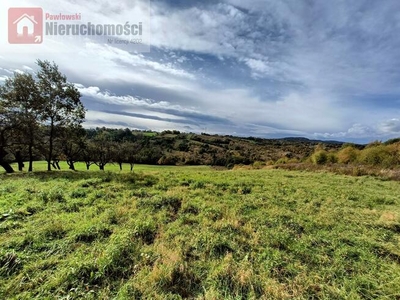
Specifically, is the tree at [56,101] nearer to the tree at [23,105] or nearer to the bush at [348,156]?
the tree at [23,105]

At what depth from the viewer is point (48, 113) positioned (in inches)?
861

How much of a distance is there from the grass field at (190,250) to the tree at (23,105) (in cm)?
1331

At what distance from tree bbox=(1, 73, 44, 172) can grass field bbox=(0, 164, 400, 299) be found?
1331 cm

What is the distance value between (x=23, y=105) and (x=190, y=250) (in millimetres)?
23726

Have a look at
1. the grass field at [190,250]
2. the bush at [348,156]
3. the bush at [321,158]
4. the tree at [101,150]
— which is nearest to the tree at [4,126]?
the grass field at [190,250]

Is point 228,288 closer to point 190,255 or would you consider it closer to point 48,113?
point 190,255

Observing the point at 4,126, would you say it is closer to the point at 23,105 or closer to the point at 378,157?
the point at 23,105

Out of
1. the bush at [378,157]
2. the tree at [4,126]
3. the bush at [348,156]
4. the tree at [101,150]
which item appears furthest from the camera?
the tree at [101,150]

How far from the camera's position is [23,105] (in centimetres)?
1953

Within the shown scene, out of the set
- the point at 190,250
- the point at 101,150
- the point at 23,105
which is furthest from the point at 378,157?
the point at 101,150

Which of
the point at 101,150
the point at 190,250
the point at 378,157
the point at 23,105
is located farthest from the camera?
the point at 101,150

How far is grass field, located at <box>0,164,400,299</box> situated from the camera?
11.4 feet

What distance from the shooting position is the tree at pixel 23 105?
18.0 m

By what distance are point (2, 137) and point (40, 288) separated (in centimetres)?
2090
